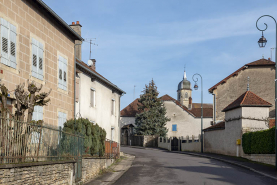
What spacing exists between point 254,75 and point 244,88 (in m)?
1.85

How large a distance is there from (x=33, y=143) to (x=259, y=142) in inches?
669

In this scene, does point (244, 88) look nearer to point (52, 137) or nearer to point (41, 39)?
point (41, 39)

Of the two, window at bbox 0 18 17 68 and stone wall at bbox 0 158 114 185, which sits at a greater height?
window at bbox 0 18 17 68

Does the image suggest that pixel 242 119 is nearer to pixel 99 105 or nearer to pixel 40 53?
pixel 99 105

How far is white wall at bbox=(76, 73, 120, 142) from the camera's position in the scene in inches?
835

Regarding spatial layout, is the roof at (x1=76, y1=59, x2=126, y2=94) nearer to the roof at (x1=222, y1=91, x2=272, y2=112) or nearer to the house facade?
the house facade

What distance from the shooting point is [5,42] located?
12.1 m

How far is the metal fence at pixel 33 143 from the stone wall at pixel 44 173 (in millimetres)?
248

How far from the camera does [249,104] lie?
27.0 meters

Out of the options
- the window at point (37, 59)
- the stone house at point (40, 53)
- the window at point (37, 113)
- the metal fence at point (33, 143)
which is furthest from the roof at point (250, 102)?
the metal fence at point (33, 143)

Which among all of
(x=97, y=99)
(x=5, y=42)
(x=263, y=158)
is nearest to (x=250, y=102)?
(x=263, y=158)

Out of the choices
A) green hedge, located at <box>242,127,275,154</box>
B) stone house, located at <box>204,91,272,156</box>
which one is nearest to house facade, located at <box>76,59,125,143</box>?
stone house, located at <box>204,91,272,156</box>

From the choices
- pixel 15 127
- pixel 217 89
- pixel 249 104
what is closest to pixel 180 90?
pixel 217 89

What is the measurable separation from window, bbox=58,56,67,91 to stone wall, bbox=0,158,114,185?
3982 mm
